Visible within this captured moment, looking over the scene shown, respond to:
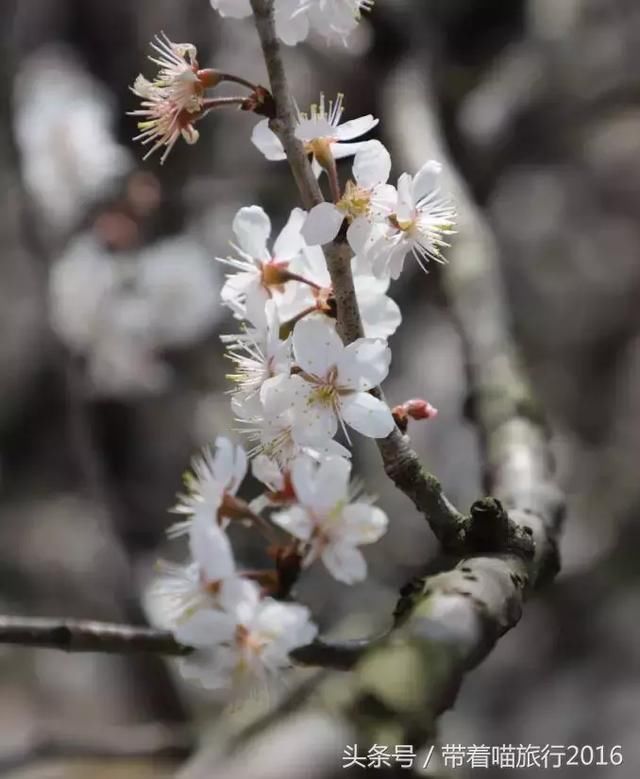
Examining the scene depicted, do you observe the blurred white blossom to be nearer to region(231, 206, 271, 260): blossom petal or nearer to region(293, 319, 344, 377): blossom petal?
region(231, 206, 271, 260): blossom petal

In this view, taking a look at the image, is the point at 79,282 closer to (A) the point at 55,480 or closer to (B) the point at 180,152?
(B) the point at 180,152

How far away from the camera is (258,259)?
2.62ft

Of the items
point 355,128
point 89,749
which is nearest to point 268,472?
point 355,128

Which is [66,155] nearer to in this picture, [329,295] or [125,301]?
[125,301]

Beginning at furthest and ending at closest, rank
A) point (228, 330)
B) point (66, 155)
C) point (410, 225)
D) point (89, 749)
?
point (228, 330), point (66, 155), point (89, 749), point (410, 225)

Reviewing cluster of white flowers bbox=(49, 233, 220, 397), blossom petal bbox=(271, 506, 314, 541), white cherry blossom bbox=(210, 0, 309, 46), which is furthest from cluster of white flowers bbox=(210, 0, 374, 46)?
cluster of white flowers bbox=(49, 233, 220, 397)

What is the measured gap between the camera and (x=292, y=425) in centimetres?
75

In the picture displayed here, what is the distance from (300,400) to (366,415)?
0.05 m

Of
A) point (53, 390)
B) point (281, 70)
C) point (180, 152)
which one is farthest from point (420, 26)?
point (53, 390)

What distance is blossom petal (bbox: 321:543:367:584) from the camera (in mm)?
756

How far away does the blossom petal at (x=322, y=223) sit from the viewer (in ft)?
2.21

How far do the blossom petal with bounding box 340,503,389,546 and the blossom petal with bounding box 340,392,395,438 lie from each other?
0.21 feet

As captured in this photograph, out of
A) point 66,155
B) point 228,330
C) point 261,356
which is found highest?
point 66,155

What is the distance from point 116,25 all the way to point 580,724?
8.25 feet
